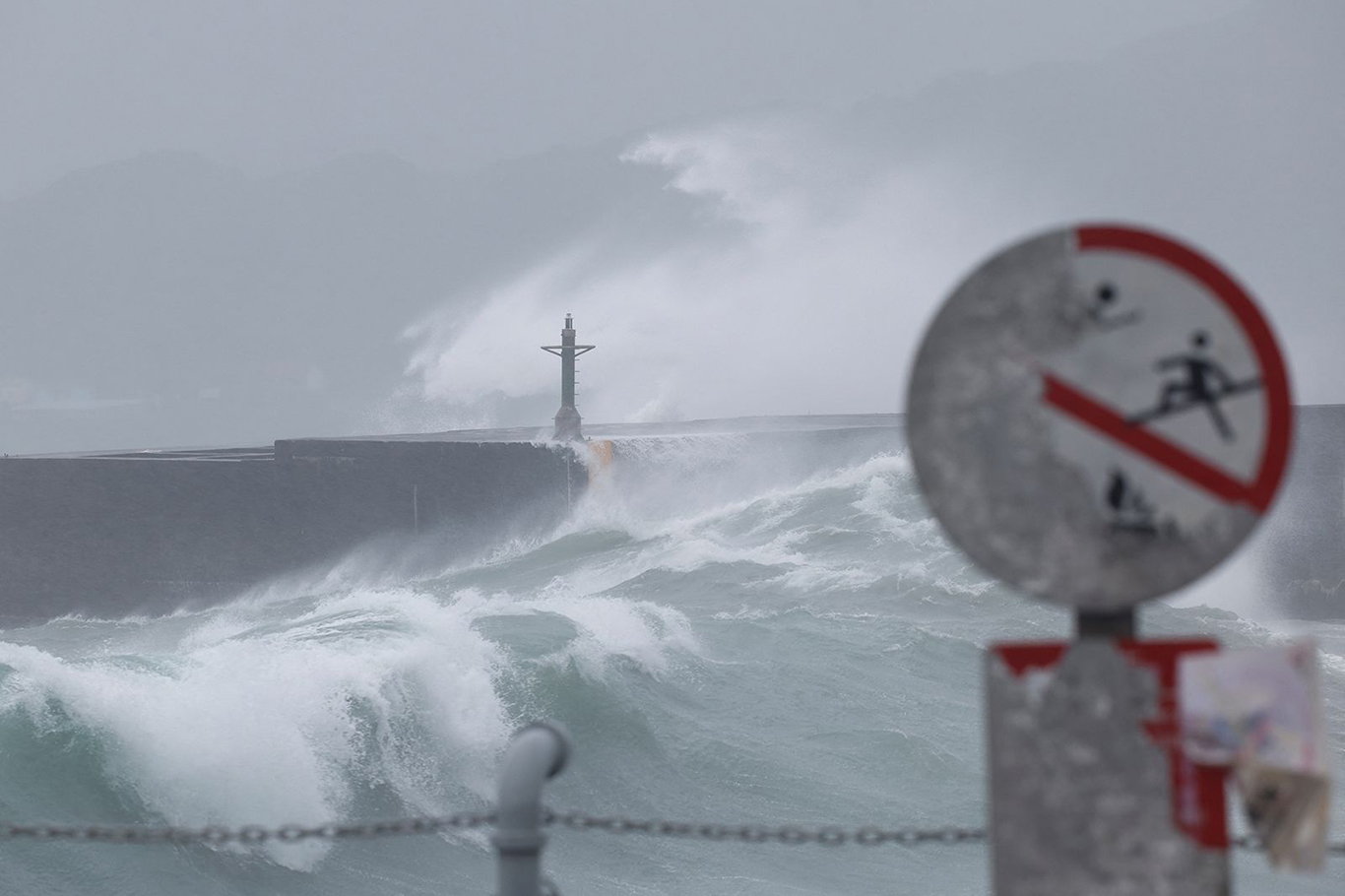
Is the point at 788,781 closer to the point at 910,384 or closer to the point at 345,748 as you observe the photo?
the point at 345,748

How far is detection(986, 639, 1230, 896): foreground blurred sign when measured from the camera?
5.24 feet

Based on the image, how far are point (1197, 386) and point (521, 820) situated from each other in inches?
42.1

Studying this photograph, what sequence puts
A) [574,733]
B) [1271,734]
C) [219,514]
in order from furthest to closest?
[219,514] → [574,733] → [1271,734]

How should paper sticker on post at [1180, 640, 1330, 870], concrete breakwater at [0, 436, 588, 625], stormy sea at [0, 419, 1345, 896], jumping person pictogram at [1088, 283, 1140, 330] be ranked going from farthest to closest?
concrete breakwater at [0, 436, 588, 625] → stormy sea at [0, 419, 1345, 896] → jumping person pictogram at [1088, 283, 1140, 330] → paper sticker on post at [1180, 640, 1330, 870]

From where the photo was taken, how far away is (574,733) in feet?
39.2

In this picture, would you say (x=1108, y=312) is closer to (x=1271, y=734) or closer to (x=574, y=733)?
(x=1271, y=734)

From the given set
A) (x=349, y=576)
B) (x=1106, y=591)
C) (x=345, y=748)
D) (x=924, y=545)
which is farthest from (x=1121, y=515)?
(x=349, y=576)

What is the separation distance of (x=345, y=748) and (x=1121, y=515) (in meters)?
9.27

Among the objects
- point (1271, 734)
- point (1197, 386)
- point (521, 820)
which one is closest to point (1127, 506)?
point (1197, 386)

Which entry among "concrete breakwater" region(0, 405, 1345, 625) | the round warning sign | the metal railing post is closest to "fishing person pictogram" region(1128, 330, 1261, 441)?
the round warning sign

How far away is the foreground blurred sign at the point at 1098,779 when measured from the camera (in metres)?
1.60

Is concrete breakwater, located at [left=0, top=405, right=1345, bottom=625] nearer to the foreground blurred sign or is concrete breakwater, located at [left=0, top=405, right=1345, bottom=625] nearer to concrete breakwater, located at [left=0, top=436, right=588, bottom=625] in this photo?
concrete breakwater, located at [left=0, top=436, right=588, bottom=625]

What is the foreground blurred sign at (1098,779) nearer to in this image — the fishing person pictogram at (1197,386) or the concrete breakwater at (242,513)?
the fishing person pictogram at (1197,386)

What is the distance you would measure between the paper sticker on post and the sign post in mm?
31
